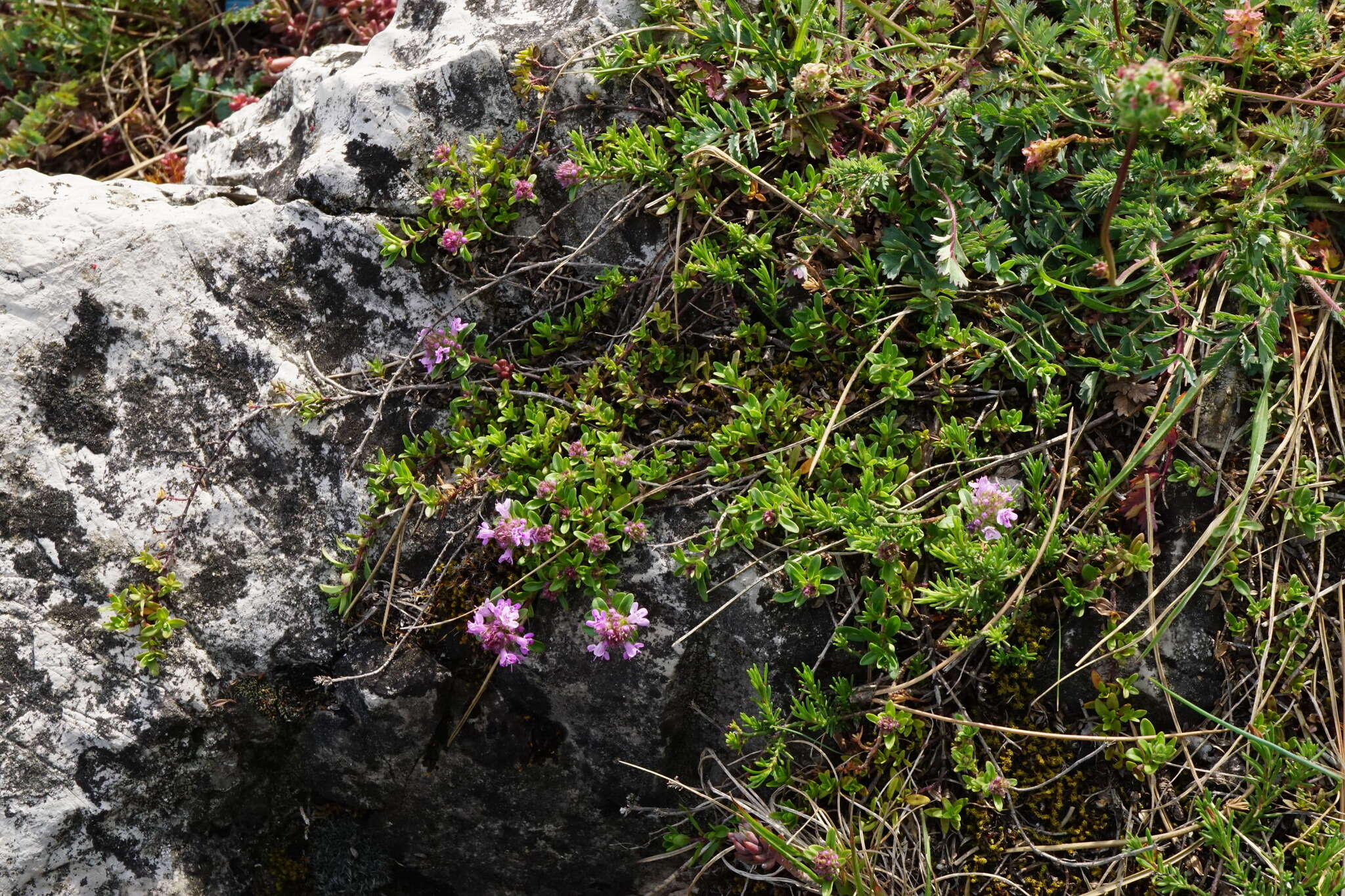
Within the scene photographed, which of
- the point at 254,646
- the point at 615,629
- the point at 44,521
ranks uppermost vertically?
the point at 44,521

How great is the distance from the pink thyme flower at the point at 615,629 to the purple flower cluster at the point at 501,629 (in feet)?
0.79

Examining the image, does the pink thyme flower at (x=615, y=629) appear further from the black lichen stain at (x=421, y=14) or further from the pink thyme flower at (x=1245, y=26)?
the pink thyme flower at (x=1245, y=26)

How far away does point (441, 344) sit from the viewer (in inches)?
132

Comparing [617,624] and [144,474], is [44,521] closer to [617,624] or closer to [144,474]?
[144,474]

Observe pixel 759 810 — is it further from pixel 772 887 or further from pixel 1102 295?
pixel 1102 295

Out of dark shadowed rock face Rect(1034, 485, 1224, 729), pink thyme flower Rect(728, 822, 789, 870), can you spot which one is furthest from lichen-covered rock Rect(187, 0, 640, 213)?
dark shadowed rock face Rect(1034, 485, 1224, 729)

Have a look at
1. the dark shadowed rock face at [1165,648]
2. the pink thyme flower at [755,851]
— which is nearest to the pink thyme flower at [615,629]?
the pink thyme flower at [755,851]

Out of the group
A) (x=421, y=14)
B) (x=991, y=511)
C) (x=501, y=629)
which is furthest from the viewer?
(x=421, y=14)

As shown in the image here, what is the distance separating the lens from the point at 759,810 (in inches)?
121

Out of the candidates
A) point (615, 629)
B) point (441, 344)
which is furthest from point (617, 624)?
point (441, 344)

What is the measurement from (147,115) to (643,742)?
446 centimetres

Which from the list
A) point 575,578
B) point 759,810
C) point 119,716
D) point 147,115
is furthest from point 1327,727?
point 147,115

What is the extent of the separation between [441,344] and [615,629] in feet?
3.98

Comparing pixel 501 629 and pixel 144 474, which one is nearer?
pixel 501 629
